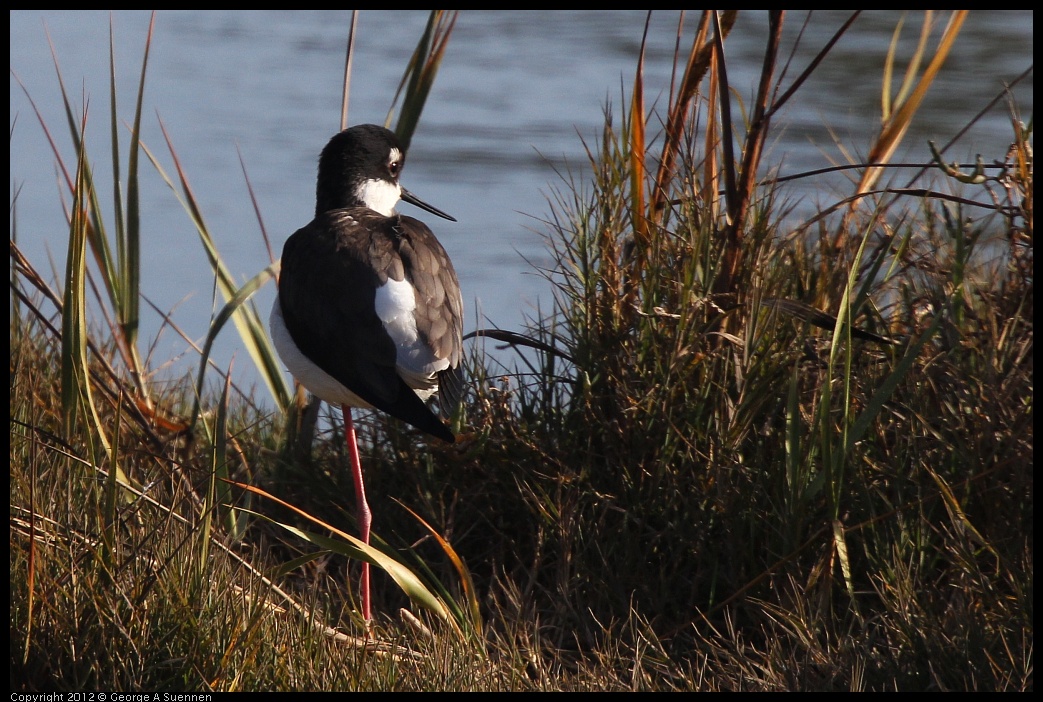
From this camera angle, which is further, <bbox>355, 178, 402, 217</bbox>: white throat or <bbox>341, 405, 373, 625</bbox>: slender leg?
<bbox>355, 178, 402, 217</bbox>: white throat

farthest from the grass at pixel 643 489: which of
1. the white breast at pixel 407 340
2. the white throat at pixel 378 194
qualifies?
the white throat at pixel 378 194

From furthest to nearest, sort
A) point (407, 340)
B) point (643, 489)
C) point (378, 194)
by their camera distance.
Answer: point (378, 194)
point (407, 340)
point (643, 489)

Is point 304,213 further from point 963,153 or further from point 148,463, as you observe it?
point 963,153

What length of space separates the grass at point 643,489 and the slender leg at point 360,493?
0.09 metres

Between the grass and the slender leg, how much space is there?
3.4 inches

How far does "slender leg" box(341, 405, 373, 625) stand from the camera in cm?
298

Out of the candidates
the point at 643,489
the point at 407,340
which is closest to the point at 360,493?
the point at 407,340

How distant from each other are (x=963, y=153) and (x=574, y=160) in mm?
3268

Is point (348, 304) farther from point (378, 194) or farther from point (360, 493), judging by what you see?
point (378, 194)

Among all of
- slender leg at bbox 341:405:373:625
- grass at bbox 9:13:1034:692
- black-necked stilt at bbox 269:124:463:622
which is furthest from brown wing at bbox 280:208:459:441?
grass at bbox 9:13:1034:692

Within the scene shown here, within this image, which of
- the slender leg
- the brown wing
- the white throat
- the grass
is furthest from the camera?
the white throat

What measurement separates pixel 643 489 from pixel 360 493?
0.81 metres

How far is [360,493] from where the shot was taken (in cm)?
325

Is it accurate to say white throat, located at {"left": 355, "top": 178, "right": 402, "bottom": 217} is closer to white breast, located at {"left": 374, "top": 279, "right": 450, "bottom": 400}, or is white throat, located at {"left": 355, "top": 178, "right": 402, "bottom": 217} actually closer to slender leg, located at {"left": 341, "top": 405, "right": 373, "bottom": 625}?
white breast, located at {"left": 374, "top": 279, "right": 450, "bottom": 400}
